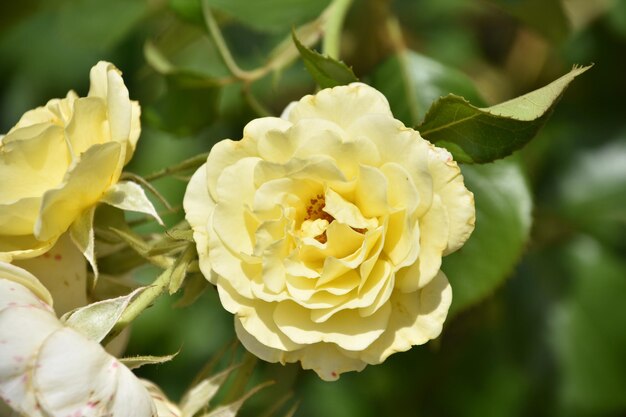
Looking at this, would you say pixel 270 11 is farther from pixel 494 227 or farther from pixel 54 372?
pixel 54 372

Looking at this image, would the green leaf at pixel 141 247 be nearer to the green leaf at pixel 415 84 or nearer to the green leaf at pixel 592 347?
the green leaf at pixel 415 84

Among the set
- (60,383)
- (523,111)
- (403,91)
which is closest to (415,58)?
(403,91)

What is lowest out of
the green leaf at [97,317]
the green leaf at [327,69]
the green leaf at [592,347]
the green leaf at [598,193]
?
the green leaf at [592,347]

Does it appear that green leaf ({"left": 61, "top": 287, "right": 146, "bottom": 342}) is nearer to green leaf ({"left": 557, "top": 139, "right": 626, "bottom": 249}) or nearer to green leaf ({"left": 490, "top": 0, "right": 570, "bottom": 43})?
green leaf ({"left": 490, "top": 0, "right": 570, "bottom": 43})

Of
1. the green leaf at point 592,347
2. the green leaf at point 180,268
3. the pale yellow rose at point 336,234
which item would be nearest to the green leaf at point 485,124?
the pale yellow rose at point 336,234

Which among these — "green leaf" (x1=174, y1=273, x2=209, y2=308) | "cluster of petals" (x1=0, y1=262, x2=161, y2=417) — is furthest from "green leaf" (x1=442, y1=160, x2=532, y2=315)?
"cluster of petals" (x1=0, y1=262, x2=161, y2=417)

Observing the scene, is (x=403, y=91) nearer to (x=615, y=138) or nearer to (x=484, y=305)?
(x=484, y=305)
